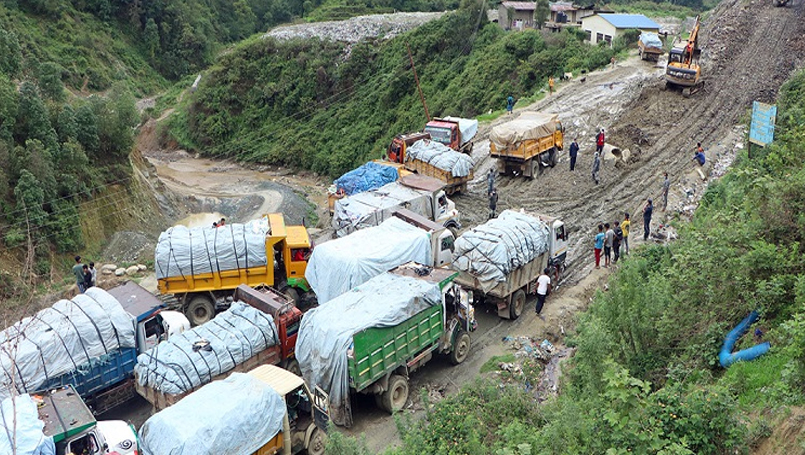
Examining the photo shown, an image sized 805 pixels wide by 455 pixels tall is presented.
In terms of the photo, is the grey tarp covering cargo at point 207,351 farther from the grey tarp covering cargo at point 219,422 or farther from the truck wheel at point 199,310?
the truck wheel at point 199,310

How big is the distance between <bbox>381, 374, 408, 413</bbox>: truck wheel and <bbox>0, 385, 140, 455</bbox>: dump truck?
477 cm

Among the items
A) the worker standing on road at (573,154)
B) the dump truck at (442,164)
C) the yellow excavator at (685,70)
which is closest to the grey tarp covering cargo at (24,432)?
the dump truck at (442,164)

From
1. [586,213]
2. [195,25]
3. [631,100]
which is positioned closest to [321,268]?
[586,213]

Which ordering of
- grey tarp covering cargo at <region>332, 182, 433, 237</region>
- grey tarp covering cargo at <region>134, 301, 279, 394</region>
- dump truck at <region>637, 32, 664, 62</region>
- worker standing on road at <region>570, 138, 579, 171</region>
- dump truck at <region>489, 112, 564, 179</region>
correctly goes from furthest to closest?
dump truck at <region>637, 32, 664, 62</region>
worker standing on road at <region>570, 138, 579, 171</region>
dump truck at <region>489, 112, 564, 179</region>
grey tarp covering cargo at <region>332, 182, 433, 237</region>
grey tarp covering cargo at <region>134, 301, 279, 394</region>

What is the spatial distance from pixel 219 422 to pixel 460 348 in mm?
6245

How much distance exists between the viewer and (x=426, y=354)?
13.6 m

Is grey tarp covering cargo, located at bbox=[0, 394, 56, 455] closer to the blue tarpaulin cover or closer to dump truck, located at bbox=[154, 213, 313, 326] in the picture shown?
dump truck, located at bbox=[154, 213, 313, 326]

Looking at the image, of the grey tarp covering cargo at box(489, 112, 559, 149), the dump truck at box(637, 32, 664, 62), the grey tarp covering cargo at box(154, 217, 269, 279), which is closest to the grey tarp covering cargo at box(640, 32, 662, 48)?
the dump truck at box(637, 32, 664, 62)

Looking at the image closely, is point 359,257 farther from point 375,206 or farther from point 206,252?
point 375,206

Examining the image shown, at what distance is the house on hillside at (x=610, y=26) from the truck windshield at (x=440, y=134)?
22.5 m

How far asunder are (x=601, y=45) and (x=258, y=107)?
26.9 meters

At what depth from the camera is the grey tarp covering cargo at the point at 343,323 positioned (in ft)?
39.0

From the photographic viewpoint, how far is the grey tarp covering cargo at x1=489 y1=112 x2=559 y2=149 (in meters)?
24.2

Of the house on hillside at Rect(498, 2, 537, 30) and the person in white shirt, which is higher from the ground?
the house on hillside at Rect(498, 2, 537, 30)
